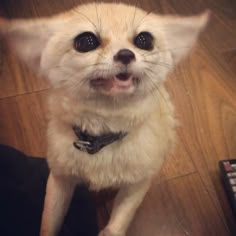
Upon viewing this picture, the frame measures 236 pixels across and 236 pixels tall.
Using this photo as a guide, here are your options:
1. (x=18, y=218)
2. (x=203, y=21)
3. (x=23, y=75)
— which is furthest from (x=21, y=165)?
(x=203, y=21)

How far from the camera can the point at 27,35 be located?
24.4 inches

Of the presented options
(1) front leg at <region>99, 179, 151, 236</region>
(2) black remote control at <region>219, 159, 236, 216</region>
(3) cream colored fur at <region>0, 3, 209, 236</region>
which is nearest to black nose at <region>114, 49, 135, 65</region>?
(3) cream colored fur at <region>0, 3, 209, 236</region>

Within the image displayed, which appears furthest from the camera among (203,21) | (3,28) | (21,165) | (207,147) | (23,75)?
(23,75)

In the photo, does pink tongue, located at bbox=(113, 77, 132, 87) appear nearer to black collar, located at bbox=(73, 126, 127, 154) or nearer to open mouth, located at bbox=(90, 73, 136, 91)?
open mouth, located at bbox=(90, 73, 136, 91)


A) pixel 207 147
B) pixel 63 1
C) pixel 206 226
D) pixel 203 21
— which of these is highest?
pixel 63 1

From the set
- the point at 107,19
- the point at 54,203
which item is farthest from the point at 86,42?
the point at 54,203

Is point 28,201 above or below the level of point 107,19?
below

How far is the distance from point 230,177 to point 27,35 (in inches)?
25.9

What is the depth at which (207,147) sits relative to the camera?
1076 millimetres

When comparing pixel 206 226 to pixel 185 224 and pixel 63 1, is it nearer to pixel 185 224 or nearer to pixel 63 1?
pixel 185 224

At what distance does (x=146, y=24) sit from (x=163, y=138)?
10.2 inches

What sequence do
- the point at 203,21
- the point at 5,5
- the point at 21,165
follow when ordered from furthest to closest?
1. the point at 5,5
2. the point at 21,165
3. the point at 203,21

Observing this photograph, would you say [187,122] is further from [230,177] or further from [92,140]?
[92,140]

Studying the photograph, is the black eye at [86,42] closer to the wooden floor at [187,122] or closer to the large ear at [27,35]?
the large ear at [27,35]
